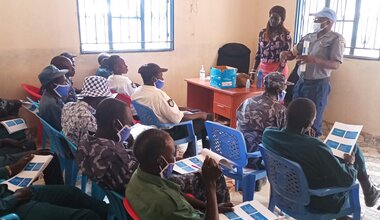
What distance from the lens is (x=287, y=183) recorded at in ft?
6.53

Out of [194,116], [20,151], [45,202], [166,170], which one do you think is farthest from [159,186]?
[194,116]

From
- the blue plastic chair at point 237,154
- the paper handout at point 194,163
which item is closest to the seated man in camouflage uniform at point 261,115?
the blue plastic chair at point 237,154

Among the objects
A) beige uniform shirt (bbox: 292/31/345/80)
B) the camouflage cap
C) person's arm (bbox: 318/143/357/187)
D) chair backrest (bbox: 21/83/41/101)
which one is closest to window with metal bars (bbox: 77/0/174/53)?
chair backrest (bbox: 21/83/41/101)

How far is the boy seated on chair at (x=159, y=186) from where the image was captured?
1328mm

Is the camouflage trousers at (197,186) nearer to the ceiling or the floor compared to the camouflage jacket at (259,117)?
nearer to the floor

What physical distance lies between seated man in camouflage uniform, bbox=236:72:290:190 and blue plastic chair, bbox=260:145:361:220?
0.40m

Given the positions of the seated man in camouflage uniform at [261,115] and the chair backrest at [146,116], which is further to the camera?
the chair backrest at [146,116]

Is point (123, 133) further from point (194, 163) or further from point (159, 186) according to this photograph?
point (159, 186)

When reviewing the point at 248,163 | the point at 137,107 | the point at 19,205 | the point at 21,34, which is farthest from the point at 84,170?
the point at 21,34

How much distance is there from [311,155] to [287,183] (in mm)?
230

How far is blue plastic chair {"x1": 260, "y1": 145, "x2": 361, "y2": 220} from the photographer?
1876 mm

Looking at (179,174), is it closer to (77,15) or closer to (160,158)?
(160,158)

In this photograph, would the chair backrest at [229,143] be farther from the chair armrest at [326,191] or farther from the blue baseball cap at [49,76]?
the blue baseball cap at [49,76]

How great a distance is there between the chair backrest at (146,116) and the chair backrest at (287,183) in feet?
3.71
